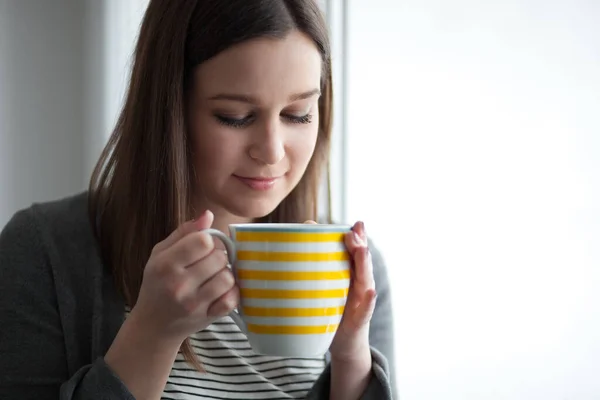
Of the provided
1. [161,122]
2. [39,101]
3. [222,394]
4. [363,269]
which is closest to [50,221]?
[161,122]

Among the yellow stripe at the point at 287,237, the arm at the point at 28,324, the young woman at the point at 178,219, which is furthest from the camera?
the arm at the point at 28,324

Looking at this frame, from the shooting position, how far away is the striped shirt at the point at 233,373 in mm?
1018

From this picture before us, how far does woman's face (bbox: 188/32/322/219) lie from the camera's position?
34.6 inches

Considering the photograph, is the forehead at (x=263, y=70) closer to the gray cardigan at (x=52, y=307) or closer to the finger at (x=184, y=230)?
the finger at (x=184, y=230)

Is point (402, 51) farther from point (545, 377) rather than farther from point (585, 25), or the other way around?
point (545, 377)

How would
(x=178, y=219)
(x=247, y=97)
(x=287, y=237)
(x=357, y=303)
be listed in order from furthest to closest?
(x=178, y=219)
(x=247, y=97)
(x=357, y=303)
(x=287, y=237)

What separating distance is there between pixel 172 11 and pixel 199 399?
54cm

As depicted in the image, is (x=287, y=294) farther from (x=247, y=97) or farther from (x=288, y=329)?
(x=247, y=97)

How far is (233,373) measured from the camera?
105cm

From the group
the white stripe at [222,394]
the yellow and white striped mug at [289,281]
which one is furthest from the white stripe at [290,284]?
the white stripe at [222,394]

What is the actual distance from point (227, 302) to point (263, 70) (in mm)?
312

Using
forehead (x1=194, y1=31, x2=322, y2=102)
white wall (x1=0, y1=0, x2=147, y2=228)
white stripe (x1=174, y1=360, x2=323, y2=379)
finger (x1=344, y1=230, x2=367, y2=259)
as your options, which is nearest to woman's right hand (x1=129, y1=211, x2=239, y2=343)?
finger (x1=344, y1=230, x2=367, y2=259)

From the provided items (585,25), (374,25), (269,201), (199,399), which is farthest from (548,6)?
(199,399)

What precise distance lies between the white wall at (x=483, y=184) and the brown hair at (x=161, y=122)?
27cm
